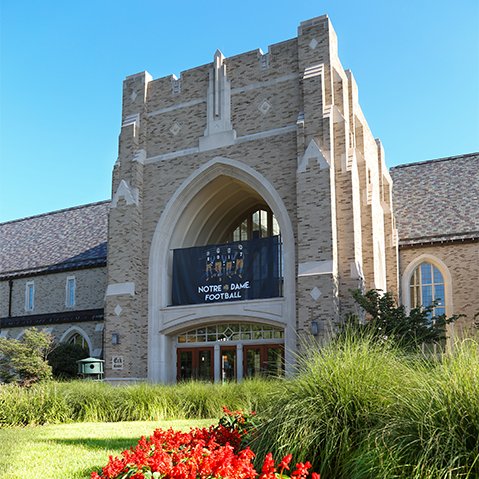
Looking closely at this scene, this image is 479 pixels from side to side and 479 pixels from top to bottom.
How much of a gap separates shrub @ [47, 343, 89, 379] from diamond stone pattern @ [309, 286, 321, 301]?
503 inches

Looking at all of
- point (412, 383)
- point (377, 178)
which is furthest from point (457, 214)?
point (412, 383)

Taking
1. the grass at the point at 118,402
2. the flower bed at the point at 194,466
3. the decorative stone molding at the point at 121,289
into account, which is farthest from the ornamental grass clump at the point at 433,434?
the decorative stone molding at the point at 121,289

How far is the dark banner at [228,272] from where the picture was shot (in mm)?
23141

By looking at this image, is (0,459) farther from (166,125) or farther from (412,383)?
(166,125)

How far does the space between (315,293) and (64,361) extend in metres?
13.2

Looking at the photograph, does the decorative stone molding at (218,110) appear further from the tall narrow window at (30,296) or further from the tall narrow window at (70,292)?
the tall narrow window at (30,296)

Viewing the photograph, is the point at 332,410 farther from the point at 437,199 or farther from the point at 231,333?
the point at 437,199

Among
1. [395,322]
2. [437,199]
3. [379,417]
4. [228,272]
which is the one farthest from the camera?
[437,199]

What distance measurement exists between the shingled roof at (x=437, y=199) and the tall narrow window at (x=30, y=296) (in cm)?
1995

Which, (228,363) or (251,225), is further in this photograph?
(251,225)

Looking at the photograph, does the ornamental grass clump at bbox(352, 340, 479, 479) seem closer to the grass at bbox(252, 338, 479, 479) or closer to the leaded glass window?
the grass at bbox(252, 338, 479, 479)

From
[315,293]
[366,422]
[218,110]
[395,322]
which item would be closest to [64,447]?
[366,422]

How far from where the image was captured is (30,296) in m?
34.9

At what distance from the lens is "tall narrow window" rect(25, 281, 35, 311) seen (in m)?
34.6
